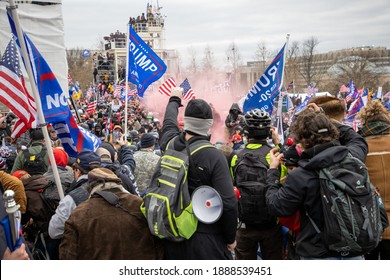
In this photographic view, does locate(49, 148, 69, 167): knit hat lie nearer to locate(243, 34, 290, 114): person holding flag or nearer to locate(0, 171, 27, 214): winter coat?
locate(0, 171, 27, 214): winter coat

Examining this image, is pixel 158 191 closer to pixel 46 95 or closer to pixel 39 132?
pixel 46 95

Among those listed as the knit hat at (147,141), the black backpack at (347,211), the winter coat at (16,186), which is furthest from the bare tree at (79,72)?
the black backpack at (347,211)

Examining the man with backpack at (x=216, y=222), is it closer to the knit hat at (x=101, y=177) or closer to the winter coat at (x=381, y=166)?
the knit hat at (x=101, y=177)

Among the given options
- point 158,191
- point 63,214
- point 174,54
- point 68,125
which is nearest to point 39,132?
point 68,125

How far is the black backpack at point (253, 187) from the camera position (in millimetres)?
4238

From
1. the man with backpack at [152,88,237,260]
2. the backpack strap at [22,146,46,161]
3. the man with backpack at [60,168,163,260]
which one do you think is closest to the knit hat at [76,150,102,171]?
the man with backpack at [60,168,163,260]

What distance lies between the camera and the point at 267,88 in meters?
7.88

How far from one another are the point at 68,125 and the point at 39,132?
2.27 m

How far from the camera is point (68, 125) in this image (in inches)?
191

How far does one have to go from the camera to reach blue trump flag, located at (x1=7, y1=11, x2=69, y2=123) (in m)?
4.63

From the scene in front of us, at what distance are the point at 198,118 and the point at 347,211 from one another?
1.24m

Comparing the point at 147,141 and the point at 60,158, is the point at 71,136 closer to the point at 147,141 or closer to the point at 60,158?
the point at 60,158

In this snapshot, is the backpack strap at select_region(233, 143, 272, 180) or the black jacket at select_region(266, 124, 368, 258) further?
the backpack strap at select_region(233, 143, 272, 180)

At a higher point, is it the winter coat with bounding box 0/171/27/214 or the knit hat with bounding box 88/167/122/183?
the knit hat with bounding box 88/167/122/183
